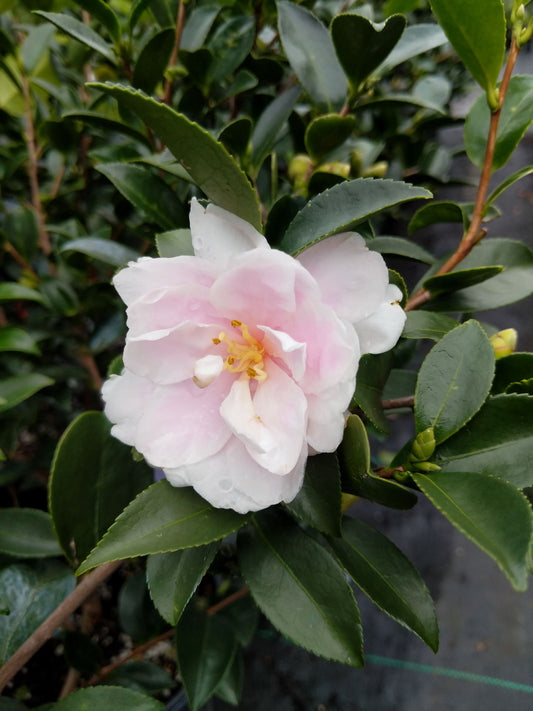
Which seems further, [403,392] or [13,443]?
[13,443]

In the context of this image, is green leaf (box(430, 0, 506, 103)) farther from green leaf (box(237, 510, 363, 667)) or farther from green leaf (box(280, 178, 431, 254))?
green leaf (box(237, 510, 363, 667))

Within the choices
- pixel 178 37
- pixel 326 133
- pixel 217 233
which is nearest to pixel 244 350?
pixel 217 233

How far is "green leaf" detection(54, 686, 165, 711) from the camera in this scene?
1.92ft

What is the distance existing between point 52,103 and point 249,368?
1052 mm

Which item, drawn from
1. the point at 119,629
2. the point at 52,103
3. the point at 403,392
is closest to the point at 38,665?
the point at 119,629

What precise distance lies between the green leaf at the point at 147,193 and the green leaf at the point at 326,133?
192mm

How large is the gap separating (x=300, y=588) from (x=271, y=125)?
0.59 meters

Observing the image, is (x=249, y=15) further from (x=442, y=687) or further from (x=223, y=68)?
(x=442, y=687)

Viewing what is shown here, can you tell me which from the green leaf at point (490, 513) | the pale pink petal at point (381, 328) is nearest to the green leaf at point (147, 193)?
the pale pink petal at point (381, 328)

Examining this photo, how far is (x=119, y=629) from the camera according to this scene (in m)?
1.17

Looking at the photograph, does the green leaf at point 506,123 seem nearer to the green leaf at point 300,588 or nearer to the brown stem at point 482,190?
the brown stem at point 482,190

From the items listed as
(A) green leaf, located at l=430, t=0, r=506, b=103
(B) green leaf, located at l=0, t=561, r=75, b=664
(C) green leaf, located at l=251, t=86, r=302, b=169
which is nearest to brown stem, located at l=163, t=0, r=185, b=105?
(C) green leaf, located at l=251, t=86, r=302, b=169

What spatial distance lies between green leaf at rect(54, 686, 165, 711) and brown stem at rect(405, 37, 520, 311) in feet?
1.72

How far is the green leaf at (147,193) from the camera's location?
2.15 feet
